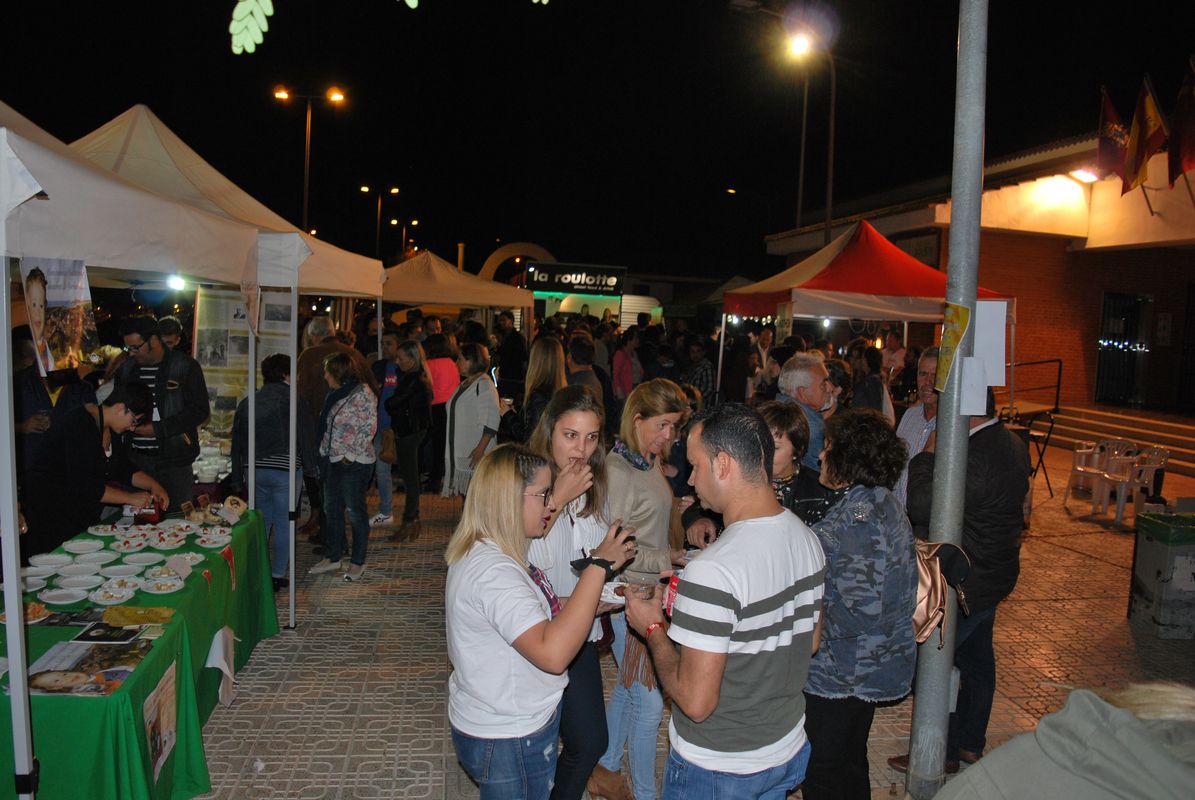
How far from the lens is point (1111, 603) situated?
7.10 metres

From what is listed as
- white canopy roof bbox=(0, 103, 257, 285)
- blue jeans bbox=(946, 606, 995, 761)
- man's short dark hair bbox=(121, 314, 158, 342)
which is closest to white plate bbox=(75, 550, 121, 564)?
white canopy roof bbox=(0, 103, 257, 285)

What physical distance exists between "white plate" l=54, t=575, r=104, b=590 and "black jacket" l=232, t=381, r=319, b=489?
2432mm

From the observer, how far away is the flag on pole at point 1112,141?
44.9 feet

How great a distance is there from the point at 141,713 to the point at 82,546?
73.3 inches

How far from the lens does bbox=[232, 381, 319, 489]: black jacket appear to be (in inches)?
256

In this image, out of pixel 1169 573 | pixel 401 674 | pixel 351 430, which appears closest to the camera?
pixel 401 674

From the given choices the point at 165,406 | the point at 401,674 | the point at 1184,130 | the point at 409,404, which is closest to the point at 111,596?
the point at 401,674

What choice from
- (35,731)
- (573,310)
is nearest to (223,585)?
(35,731)

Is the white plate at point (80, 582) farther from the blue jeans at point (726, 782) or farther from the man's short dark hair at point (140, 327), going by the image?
the blue jeans at point (726, 782)

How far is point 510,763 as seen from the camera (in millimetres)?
2553

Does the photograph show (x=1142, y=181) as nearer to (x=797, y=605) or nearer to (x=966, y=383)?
(x=966, y=383)

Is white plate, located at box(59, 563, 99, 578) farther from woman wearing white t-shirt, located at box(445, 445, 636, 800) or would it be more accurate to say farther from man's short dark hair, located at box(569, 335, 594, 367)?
man's short dark hair, located at box(569, 335, 594, 367)

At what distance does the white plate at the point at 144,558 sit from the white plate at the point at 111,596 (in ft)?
1.58

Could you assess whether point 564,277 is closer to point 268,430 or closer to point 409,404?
point 409,404
